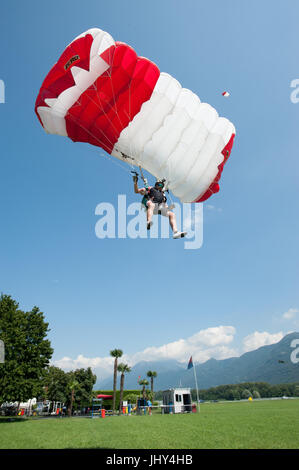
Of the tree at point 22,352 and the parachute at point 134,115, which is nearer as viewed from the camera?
the parachute at point 134,115

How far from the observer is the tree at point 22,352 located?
2869cm

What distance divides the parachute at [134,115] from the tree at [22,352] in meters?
25.9

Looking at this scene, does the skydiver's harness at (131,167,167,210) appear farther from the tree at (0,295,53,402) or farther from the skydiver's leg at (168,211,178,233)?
the tree at (0,295,53,402)

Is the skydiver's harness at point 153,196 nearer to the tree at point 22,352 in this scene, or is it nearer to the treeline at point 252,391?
the tree at point 22,352

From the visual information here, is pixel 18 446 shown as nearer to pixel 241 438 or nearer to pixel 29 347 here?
pixel 241 438

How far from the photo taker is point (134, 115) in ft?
38.6

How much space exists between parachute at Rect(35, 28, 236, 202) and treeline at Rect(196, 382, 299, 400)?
125 m

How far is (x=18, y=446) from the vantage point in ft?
39.4

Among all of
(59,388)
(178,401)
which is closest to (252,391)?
(59,388)

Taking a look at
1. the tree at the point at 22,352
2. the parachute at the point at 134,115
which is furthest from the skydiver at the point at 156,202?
the tree at the point at 22,352

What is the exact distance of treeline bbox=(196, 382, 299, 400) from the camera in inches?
4611
